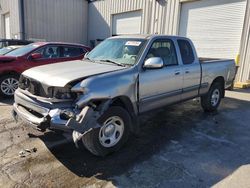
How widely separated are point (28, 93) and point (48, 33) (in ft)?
51.5

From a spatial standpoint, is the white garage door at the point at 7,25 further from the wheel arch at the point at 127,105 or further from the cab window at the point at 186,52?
the wheel arch at the point at 127,105

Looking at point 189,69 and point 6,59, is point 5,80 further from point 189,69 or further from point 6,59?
point 189,69

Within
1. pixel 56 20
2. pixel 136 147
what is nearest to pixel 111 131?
pixel 136 147

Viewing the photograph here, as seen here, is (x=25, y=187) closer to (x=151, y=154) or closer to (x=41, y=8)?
(x=151, y=154)

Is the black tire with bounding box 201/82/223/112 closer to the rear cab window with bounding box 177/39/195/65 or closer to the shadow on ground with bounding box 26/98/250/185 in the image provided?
the shadow on ground with bounding box 26/98/250/185

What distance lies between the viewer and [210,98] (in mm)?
6340

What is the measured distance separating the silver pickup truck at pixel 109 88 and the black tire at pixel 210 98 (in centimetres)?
95

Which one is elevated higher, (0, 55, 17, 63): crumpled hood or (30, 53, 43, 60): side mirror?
(30, 53, 43, 60): side mirror

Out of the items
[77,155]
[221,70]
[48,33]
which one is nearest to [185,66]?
[221,70]

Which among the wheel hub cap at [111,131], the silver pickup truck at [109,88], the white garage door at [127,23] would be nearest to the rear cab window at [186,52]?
the silver pickup truck at [109,88]

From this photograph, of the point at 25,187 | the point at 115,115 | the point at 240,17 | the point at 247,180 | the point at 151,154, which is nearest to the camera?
the point at 25,187

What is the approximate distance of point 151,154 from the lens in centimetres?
389

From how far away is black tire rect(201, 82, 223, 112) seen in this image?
6.30 meters

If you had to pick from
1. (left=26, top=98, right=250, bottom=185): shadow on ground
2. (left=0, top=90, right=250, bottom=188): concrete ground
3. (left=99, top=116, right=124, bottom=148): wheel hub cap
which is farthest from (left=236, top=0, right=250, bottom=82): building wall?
(left=99, top=116, right=124, bottom=148): wheel hub cap
